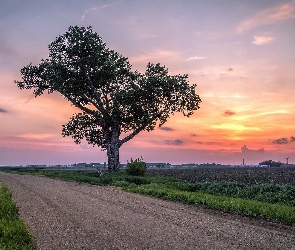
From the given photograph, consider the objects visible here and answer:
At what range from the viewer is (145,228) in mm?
13719

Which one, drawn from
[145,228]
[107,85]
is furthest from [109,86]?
[145,228]

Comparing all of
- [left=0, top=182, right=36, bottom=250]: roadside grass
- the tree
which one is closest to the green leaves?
the tree

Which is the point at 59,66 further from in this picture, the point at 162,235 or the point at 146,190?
the point at 162,235

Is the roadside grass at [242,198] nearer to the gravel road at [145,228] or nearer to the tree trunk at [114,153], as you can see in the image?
the gravel road at [145,228]

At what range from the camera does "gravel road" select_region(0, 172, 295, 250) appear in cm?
1138

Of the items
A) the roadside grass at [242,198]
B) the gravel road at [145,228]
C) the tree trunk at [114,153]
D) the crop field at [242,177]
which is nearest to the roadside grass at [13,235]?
the gravel road at [145,228]

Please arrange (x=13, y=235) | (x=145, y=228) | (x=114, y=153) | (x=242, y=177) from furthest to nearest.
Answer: (x=114, y=153), (x=242, y=177), (x=145, y=228), (x=13, y=235)

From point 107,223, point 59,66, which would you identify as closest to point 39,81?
point 59,66

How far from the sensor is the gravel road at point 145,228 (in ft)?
37.3

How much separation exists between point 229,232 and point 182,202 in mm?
9235

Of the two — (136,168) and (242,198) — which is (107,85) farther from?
(242,198)

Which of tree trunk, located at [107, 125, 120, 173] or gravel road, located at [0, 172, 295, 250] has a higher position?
tree trunk, located at [107, 125, 120, 173]

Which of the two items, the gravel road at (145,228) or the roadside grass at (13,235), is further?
the gravel road at (145,228)

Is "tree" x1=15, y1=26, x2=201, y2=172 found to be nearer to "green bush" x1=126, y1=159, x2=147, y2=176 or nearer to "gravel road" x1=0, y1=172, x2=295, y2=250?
"green bush" x1=126, y1=159, x2=147, y2=176
